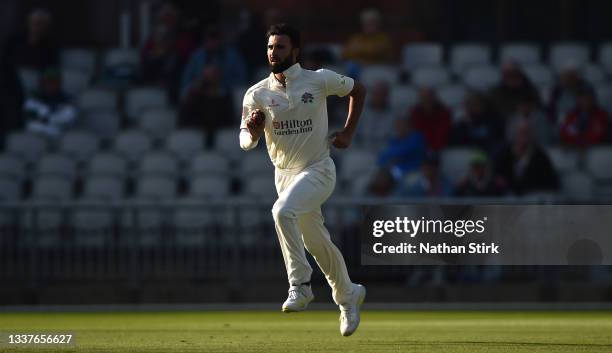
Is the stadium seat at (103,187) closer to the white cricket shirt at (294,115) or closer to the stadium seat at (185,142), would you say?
the stadium seat at (185,142)

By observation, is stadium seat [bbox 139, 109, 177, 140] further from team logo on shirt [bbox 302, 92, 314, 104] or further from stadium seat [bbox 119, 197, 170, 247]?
team logo on shirt [bbox 302, 92, 314, 104]

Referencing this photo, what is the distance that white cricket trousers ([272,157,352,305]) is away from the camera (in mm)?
10258

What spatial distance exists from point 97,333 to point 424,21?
11.4m

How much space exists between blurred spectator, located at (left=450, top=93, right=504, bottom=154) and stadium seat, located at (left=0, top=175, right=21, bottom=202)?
217 inches

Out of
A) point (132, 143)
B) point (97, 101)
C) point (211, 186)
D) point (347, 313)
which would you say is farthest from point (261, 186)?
point (347, 313)

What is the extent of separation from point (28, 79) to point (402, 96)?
17.2 ft

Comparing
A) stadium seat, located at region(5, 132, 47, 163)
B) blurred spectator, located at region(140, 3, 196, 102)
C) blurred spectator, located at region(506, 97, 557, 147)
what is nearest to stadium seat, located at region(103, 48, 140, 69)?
blurred spectator, located at region(140, 3, 196, 102)

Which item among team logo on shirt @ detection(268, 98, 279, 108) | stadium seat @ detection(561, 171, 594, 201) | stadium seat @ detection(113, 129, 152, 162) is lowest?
stadium seat @ detection(561, 171, 594, 201)

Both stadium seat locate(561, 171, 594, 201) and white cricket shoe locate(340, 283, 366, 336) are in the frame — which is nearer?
white cricket shoe locate(340, 283, 366, 336)

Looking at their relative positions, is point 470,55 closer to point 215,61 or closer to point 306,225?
point 215,61

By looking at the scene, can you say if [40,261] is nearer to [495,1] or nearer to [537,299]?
[537,299]

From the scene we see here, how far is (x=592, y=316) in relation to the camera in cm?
1446

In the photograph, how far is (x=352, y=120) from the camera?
35.3 feet

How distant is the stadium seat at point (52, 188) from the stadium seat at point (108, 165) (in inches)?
13.5
